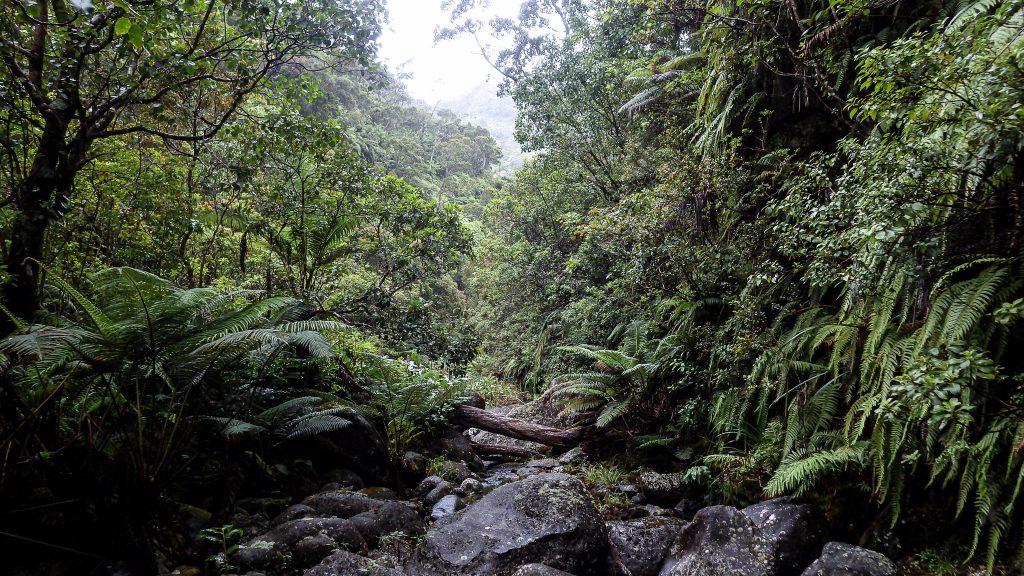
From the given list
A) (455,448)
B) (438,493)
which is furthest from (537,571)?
(455,448)

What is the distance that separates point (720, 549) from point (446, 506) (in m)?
2.28

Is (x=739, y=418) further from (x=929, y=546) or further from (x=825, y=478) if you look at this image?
(x=929, y=546)

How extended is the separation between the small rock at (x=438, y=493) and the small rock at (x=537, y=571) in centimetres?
165

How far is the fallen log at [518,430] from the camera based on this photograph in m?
6.32

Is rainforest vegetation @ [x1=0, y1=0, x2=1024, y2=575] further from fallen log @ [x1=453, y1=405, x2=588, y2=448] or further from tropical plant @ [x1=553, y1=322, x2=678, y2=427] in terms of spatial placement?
fallen log @ [x1=453, y1=405, x2=588, y2=448]

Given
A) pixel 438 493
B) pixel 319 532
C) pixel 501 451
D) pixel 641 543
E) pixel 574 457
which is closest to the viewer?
pixel 319 532

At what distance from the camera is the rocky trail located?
2.82 m

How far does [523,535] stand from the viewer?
3.36 m

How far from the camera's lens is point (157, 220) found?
18.7 ft

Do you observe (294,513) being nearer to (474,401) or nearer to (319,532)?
(319,532)

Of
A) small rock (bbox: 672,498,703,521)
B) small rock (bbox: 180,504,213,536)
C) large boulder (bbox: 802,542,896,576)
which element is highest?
small rock (bbox: 180,504,213,536)

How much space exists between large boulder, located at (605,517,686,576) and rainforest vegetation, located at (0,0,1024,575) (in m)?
0.74

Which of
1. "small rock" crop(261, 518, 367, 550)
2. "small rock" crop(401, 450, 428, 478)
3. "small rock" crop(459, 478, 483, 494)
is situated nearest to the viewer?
"small rock" crop(261, 518, 367, 550)

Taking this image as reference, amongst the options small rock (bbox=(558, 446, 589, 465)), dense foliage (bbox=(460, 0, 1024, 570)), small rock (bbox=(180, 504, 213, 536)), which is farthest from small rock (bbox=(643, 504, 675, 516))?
small rock (bbox=(180, 504, 213, 536))
